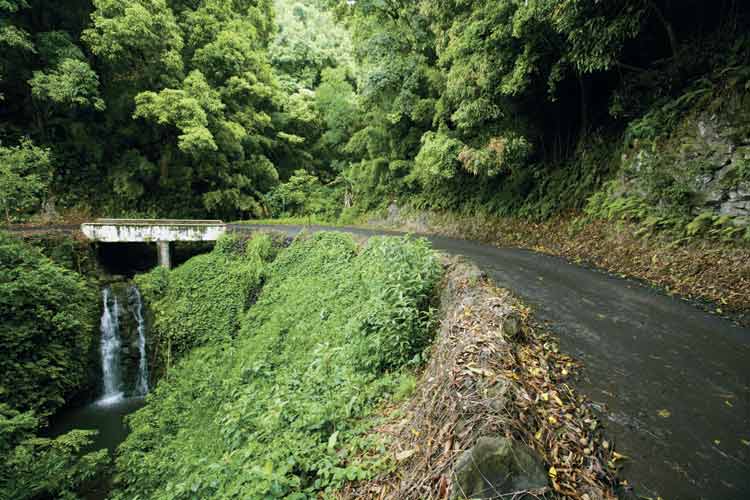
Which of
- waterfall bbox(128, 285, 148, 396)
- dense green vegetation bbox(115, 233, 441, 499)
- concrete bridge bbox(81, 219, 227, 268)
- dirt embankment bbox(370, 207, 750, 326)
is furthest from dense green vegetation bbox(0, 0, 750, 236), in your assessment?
dense green vegetation bbox(115, 233, 441, 499)

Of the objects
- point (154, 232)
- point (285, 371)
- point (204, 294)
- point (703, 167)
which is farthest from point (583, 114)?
point (154, 232)

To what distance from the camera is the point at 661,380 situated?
2.83 metres

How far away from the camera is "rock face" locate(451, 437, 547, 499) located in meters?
1.61

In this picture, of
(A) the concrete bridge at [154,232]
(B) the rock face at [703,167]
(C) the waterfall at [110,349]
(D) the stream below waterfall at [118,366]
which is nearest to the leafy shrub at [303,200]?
(A) the concrete bridge at [154,232]

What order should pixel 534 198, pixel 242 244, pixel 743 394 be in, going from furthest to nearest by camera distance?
1. pixel 242 244
2. pixel 534 198
3. pixel 743 394

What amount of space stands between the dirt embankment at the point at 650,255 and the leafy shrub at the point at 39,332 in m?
11.5

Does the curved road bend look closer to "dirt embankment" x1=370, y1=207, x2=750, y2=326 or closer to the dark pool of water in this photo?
"dirt embankment" x1=370, y1=207, x2=750, y2=326

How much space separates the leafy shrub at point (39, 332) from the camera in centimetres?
694

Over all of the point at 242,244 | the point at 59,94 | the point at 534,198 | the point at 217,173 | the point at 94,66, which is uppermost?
the point at 94,66

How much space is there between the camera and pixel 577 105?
32.2 ft

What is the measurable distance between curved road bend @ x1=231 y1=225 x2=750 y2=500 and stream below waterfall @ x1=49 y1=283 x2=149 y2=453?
9555 mm

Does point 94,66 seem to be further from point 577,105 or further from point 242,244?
point 577,105

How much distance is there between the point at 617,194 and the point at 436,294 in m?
5.81

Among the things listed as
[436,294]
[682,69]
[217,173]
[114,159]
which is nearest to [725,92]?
[682,69]
